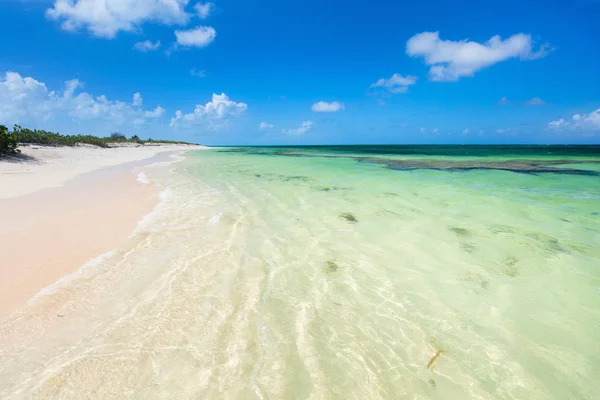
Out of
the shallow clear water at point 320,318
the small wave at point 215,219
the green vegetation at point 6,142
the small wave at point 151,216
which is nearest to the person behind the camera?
the shallow clear water at point 320,318

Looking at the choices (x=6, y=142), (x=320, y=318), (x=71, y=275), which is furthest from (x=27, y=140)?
(x=320, y=318)

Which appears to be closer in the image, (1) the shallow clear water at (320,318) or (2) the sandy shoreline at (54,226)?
(1) the shallow clear water at (320,318)

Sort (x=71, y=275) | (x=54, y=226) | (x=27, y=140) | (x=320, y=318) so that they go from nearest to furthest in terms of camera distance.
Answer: (x=320, y=318) → (x=71, y=275) → (x=54, y=226) → (x=27, y=140)

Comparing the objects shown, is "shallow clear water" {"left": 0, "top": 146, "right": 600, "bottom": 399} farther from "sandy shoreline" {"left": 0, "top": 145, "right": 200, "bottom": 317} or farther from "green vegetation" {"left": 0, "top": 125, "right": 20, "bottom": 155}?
"green vegetation" {"left": 0, "top": 125, "right": 20, "bottom": 155}

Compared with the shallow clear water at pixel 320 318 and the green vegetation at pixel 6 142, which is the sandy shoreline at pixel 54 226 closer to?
the shallow clear water at pixel 320 318

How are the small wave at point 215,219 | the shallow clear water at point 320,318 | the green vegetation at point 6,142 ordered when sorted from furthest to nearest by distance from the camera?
the green vegetation at point 6,142 < the small wave at point 215,219 < the shallow clear water at point 320,318

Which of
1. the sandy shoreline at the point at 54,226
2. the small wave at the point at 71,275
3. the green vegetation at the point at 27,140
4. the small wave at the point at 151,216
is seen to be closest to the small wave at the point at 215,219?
the small wave at the point at 151,216

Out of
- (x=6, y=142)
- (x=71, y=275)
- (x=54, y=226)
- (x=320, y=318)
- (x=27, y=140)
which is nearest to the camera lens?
(x=320, y=318)

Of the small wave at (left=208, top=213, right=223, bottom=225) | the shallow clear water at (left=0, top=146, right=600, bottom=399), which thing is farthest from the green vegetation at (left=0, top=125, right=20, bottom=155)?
the small wave at (left=208, top=213, right=223, bottom=225)

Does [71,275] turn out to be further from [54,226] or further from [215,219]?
[215,219]
